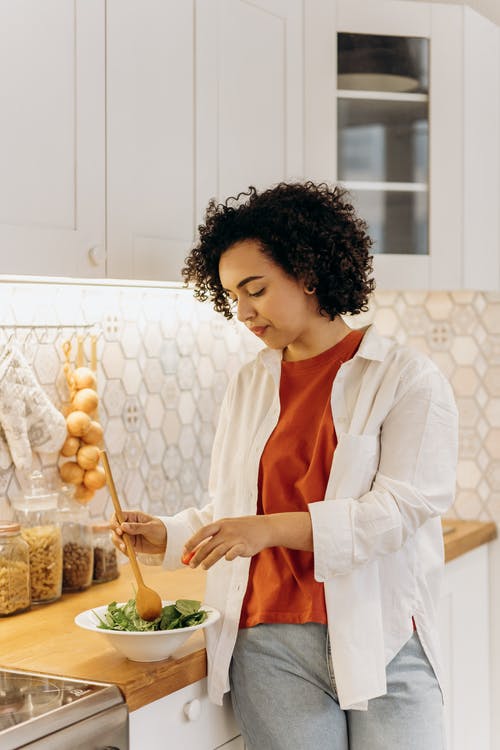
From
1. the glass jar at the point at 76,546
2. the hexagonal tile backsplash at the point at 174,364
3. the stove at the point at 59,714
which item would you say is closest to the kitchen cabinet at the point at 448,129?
the hexagonal tile backsplash at the point at 174,364

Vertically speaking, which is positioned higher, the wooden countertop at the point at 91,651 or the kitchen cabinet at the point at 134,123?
the kitchen cabinet at the point at 134,123

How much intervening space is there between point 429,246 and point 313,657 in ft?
4.29

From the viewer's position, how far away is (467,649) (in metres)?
2.80

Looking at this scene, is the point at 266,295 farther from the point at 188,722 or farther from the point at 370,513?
the point at 188,722

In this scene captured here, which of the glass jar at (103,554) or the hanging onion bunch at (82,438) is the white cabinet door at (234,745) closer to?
the glass jar at (103,554)

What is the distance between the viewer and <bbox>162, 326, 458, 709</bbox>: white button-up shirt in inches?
66.0

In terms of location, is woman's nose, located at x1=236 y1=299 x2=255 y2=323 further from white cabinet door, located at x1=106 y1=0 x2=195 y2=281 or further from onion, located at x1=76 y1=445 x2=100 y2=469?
onion, located at x1=76 y1=445 x2=100 y2=469

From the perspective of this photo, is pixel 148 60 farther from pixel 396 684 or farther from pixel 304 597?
pixel 396 684

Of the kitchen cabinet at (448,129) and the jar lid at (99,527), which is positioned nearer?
the jar lid at (99,527)

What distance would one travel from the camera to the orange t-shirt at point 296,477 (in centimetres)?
177

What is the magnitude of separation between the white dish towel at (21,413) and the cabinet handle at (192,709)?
0.65 meters

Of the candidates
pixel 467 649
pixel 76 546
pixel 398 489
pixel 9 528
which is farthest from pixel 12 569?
pixel 467 649

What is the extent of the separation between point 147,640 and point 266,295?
24.2 inches

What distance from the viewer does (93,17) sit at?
1873 millimetres
